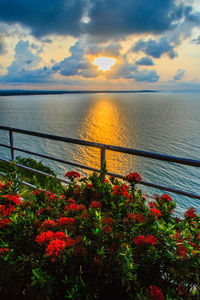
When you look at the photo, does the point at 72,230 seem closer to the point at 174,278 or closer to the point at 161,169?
the point at 174,278

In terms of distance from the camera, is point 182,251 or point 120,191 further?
point 120,191

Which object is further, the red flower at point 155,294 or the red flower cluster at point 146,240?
the red flower cluster at point 146,240

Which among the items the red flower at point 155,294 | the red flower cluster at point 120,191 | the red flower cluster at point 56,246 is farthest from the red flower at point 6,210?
the red flower at point 155,294

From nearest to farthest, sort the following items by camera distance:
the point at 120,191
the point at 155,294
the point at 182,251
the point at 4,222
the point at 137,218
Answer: the point at 155,294 → the point at 182,251 → the point at 4,222 → the point at 137,218 → the point at 120,191

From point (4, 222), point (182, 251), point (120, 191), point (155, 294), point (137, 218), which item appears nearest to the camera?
point (155, 294)

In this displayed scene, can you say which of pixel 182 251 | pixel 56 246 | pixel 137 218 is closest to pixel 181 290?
pixel 182 251

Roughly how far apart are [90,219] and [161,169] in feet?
66.2

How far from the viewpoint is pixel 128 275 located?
91cm

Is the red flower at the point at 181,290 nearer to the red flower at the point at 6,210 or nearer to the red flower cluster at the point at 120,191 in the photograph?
the red flower cluster at the point at 120,191


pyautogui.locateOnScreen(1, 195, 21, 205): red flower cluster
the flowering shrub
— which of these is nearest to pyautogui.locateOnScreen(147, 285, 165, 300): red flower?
the flowering shrub

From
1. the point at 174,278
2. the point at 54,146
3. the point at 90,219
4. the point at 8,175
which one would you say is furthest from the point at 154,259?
the point at 54,146

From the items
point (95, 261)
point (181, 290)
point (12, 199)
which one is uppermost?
point (12, 199)

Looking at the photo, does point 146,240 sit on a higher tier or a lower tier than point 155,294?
higher

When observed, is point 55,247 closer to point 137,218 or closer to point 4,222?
point 4,222
